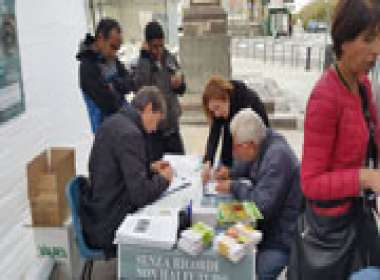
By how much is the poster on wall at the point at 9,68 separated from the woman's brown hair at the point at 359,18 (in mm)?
1811

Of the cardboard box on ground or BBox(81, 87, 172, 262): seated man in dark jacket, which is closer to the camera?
BBox(81, 87, 172, 262): seated man in dark jacket

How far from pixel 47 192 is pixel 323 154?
1.84 meters

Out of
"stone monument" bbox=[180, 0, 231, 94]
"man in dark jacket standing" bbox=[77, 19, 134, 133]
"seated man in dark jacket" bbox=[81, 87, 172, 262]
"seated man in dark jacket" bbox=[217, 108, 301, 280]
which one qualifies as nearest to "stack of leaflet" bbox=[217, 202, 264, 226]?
"seated man in dark jacket" bbox=[217, 108, 301, 280]

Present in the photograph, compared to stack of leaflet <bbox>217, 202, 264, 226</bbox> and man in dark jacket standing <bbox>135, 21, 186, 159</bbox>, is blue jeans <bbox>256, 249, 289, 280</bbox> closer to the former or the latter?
stack of leaflet <bbox>217, 202, 264, 226</bbox>

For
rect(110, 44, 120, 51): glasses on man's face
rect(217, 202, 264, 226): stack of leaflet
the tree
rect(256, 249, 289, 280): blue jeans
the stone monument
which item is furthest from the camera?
the tree

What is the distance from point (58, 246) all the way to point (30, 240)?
7.2 inches

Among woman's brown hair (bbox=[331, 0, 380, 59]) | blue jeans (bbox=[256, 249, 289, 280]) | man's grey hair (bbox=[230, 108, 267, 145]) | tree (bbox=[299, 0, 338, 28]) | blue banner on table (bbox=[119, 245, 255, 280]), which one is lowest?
blue jeans (bbox=[256, 249, 289, 280])

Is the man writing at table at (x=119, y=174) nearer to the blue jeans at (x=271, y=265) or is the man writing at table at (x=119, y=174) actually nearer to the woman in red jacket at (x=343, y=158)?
the blue jeans at (x=271, y=265)

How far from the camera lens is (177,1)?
19.8 m

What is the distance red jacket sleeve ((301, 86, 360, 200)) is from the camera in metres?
1.37

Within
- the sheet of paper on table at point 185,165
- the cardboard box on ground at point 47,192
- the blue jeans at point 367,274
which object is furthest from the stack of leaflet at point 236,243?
the cardboard box on ground at point 47,192

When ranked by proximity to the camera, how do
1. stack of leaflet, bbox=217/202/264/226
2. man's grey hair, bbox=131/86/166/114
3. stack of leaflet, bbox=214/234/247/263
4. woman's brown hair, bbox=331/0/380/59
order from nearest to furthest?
woman's brown hair, bbox=331/0/380/59
stack of leaflet, bbox=214/234/247/263
stack of leaflet, bbox=217/202/264/226
man's grey hair, bbox=131/86/166/114

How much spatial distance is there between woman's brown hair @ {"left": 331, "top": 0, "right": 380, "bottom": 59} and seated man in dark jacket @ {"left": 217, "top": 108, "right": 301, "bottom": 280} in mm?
946

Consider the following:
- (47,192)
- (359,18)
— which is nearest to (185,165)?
(47,192)
